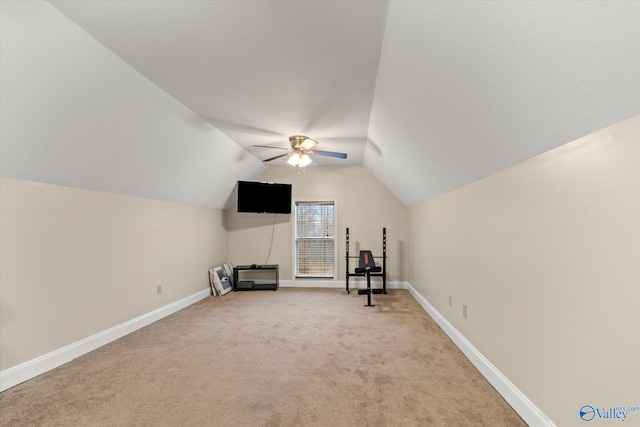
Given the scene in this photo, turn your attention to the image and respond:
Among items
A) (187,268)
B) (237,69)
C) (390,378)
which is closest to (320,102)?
(237,69)

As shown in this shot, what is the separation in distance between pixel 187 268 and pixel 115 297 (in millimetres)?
1588

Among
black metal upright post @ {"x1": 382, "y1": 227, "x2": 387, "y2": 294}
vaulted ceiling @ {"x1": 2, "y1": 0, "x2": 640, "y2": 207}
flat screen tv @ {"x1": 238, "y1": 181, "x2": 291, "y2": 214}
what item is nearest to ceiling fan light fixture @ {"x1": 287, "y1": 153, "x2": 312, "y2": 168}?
vaulted ceiling @ {"x1": 2, "y1": 0, "x2": 640, "y2": 207}

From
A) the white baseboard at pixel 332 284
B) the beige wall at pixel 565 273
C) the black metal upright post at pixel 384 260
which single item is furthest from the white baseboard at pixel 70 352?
the beige wall at pixel 565 273

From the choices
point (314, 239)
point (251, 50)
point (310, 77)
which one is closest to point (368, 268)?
point (314, 239)

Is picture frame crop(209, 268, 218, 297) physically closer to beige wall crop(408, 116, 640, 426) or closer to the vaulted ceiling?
the vaulted ceiling

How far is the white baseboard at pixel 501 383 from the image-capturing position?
74.2 inches

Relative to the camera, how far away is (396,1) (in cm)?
171

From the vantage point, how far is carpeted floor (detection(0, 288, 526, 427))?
2.10m

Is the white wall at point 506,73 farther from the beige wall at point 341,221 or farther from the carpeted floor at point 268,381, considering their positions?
the beige wall at point 341,221

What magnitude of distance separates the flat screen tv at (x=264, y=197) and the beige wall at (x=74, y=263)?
1488 millimetres

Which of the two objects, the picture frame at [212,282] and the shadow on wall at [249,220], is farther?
the shadow on wall at [249,220]

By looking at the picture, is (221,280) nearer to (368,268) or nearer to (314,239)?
(314,239)

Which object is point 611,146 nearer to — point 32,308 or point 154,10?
point 154,10

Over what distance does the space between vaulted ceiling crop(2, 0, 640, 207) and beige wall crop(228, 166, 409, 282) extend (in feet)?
8.77
